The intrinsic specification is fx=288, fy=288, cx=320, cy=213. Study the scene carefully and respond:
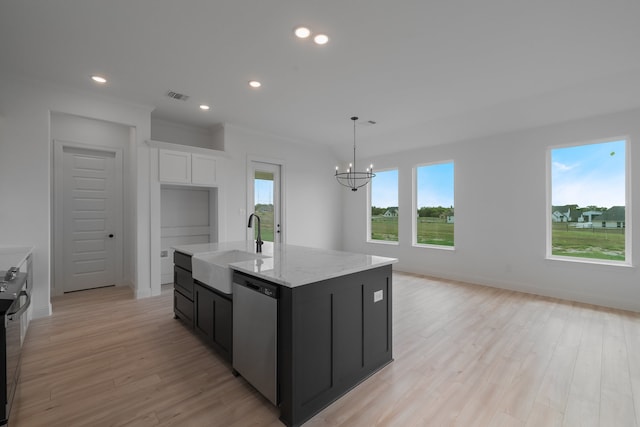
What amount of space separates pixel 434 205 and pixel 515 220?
1.49 m

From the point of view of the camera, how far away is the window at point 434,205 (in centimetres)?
578

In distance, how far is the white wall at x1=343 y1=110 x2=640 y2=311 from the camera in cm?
Result: 398

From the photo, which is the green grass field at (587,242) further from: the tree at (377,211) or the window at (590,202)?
the tree at (377,211)

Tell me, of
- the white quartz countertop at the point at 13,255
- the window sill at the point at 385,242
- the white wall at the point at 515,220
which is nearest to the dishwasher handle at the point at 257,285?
the white quartz countertop at the point at 13,255

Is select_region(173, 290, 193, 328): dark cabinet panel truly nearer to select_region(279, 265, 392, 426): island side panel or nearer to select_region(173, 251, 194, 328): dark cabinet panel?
select_region(173, 251, 194, 328): dark cabinet panel

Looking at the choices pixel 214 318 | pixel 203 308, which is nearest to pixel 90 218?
pixel 203 308

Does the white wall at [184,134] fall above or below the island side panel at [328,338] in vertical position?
above

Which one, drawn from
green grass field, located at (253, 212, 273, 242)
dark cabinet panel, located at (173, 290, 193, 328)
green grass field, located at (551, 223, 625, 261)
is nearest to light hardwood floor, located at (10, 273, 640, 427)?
dark cabinet panel, located at (173, 290, 193, 328)

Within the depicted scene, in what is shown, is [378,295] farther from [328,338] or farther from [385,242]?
[385,242]

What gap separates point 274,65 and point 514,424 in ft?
12.0

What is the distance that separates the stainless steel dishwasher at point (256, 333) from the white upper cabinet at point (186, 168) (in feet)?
10.1

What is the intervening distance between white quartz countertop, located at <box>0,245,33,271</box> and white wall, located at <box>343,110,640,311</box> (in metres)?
5.94

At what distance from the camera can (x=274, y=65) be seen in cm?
→ 315

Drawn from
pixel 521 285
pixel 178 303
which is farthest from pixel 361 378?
pixel 521 285
